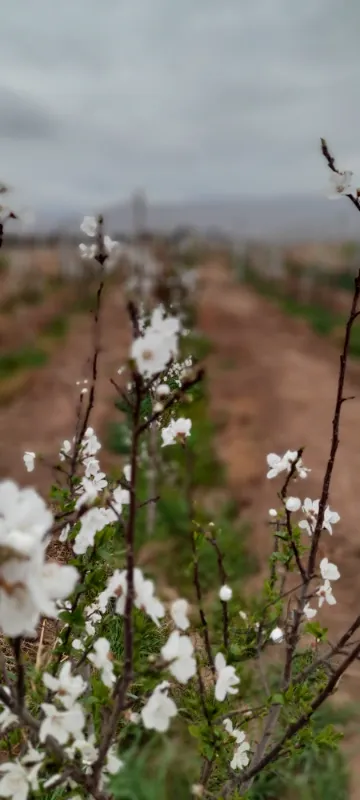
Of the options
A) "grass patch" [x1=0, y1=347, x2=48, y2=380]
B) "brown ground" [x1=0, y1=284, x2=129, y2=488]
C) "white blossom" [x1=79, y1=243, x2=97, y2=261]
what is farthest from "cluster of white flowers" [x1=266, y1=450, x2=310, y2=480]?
"grass patch" [x1=0, y1=347, x2=48, y2=380]

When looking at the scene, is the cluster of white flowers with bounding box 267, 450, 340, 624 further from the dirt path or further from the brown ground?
the brown ground

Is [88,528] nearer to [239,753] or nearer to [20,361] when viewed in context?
[239,753]

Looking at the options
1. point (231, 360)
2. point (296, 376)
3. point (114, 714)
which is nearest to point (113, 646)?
point (114, 714)

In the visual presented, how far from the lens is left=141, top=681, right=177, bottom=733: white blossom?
121 centimetres

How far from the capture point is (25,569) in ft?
3.00

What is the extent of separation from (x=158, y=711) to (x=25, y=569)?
500mm

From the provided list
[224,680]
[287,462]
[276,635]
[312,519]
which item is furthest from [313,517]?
[224,680]

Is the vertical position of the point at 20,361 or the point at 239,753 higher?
the point at 20,361

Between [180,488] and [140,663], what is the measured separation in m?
4.61

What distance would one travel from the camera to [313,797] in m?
2.74

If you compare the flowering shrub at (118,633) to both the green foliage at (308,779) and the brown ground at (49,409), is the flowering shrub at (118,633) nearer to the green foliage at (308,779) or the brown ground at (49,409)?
the green foliage at (308,779)

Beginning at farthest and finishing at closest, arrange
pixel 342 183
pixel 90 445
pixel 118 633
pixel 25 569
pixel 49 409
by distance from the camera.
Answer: pixel 49 409
pixel 118 633
pixel 90 445
pixel 342 183
pixel 25 569

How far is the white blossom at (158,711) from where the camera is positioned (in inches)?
47.6

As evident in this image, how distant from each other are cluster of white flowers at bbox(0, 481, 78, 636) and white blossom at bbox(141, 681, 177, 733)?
349 millimetres
